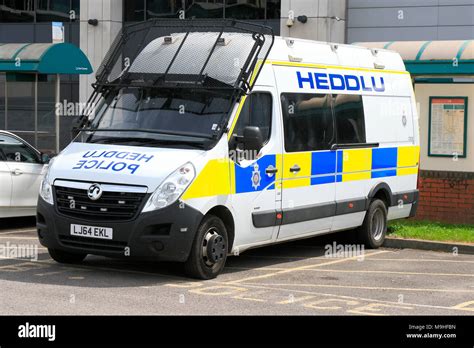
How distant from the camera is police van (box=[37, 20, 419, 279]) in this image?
976 cm

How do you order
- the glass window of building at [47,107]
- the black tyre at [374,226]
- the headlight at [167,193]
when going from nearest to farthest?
the headlight at [167,193]
the black tyre at [374,226]
the glass window of building at [47,107]

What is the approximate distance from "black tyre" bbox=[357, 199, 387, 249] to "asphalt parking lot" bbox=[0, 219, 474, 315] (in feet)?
1.57

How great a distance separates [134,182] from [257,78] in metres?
1.96

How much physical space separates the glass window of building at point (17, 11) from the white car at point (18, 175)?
53.9 feet

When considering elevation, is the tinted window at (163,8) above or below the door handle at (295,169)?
above

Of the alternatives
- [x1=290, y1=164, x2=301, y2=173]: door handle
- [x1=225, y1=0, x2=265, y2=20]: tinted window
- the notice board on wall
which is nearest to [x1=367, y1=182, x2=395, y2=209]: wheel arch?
[x1=290, y1=164, x2=301, y2=173]: door handle

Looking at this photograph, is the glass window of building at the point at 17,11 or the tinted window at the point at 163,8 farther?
the glass window of building at the point at 17,11

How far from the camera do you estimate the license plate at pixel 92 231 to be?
9.79m

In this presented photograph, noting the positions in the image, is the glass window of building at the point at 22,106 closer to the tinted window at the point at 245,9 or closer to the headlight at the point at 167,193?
the tinted window at the point at 245,9

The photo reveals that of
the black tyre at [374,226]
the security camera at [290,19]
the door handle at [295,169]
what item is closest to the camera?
the door handle at [295,169]

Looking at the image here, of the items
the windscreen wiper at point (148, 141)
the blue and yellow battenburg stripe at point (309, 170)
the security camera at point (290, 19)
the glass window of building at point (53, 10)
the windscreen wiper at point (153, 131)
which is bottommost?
the blue and yellow battenburg stripe at point (309, 170)

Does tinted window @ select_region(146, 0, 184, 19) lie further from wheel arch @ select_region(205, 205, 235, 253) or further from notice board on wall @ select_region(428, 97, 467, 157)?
wheel arch @ select_region(205, 205, 235, 253)

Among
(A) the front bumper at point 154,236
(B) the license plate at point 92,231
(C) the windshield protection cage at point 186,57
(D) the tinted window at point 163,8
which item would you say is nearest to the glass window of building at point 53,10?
(D) the tinted window at point 163,8
